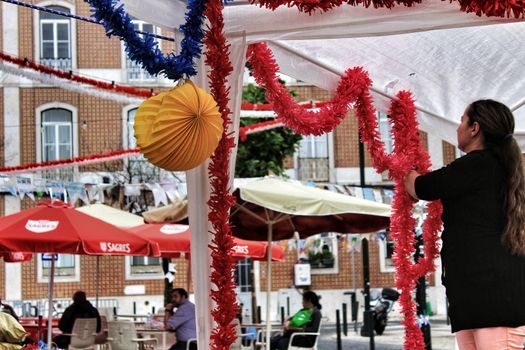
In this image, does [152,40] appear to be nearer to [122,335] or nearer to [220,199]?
[220,199]

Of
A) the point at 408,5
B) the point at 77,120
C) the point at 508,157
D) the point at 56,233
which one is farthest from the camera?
the point at 77,120

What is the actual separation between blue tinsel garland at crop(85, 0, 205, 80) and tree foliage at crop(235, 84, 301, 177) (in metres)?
23.4

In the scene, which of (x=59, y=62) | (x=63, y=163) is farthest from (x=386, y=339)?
(x=59, y=62)

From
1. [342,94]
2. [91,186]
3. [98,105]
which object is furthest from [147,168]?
[342,94]

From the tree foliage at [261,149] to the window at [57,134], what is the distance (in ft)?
36.7

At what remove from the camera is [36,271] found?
121 ft

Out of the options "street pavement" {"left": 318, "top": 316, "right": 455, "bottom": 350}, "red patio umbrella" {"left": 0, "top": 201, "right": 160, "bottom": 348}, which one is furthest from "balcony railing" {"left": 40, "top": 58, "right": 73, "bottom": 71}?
"red patio umbrella" {"left": 0, "top": 201, "right": 160, "bottom": 348}

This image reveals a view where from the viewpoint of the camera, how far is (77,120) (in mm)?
38656

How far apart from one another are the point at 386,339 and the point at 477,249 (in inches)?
857

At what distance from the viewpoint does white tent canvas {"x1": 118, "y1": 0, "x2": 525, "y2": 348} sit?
547 centimetres

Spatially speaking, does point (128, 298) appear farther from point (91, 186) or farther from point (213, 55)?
point (213, 55)

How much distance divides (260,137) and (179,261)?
1161cm

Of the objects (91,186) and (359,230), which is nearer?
(359,230)

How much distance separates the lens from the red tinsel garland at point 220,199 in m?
5.18
